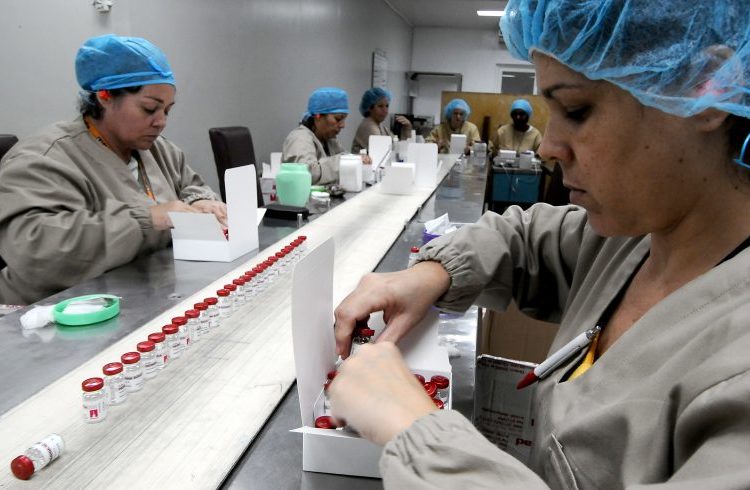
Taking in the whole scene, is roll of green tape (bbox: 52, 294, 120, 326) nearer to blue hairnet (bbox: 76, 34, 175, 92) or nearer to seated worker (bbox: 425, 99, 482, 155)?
blue hairnet (bbox: 76, 34, 175, 92)

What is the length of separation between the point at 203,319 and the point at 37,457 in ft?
1.42

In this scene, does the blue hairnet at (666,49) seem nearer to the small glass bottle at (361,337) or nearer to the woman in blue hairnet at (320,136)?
the small glass bottle at (361,337)

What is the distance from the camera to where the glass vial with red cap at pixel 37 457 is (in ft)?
2.15

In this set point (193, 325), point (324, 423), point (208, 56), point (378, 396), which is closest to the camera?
point (378, 396)

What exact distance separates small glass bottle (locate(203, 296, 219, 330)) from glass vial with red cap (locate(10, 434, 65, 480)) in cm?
41

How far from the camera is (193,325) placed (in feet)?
3.43

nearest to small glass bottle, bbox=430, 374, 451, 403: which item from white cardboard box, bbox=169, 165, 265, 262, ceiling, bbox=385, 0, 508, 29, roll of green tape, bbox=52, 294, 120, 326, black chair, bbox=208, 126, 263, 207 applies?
roll of green tape, bbox=52, 294, 120, 326

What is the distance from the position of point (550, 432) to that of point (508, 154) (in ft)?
17.5

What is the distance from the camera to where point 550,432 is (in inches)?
25.2

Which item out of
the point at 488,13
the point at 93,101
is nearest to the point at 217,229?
the point at 93,101

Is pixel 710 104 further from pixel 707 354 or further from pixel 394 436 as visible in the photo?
pixel 394 436

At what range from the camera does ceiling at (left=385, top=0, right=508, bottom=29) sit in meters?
7.86

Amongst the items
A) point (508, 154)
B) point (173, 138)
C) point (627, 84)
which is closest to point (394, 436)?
point (627, 84)

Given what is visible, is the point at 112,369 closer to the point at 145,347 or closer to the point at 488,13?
the point at 145,347
